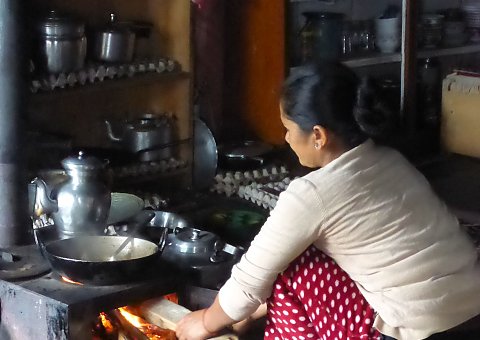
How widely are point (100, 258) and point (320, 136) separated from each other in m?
0.65

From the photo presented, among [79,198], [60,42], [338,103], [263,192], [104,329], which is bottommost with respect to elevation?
[104,329]

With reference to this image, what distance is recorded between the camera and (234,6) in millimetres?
3367

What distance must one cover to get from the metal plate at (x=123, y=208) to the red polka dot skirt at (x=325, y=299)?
24.7 inches

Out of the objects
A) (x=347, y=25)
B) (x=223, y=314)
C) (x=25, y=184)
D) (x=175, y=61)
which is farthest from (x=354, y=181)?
(x=347, y=25)

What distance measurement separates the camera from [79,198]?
79.4 inches

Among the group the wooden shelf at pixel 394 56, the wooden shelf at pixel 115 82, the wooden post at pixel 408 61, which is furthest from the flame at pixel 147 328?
the wooden post at pixel 408 61

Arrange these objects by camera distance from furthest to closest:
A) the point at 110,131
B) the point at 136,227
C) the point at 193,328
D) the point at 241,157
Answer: the point at 241,157, the point at 110,131, the point at 136,227, the point at 193,328

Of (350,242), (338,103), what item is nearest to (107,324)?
(350,242)

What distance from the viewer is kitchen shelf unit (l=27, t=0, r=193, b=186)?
2.96m

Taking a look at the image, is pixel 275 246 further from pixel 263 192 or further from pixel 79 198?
pixel 263 192

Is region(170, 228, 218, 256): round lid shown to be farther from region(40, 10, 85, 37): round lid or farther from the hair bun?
region(40, 10, 85, 37): round lid

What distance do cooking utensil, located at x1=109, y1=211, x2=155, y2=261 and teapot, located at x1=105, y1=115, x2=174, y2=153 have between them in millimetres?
587

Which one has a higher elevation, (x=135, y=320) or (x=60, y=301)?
Result: (x=60, y=301)

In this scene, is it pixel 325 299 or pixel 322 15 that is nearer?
pixel 325 299
